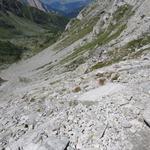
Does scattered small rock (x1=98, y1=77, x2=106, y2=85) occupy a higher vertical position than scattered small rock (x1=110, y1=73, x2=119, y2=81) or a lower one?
higher

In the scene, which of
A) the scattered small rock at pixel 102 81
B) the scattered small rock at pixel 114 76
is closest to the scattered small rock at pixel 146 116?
the scattered small rock at pixel 114 76

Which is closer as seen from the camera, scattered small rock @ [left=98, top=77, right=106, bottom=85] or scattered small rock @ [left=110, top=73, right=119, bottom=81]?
scattered small rock @ [left=110, top=73, right=119, bottom=81]

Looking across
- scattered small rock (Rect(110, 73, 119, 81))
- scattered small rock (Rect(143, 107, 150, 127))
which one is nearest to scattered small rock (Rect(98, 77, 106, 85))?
scattered small rock (Rect(110, 73, 119, 81))

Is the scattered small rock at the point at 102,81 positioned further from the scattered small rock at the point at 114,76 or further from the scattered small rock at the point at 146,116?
the scattered small rock at the point at 146,116

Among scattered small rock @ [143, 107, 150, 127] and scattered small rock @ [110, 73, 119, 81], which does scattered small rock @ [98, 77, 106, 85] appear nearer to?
scattered small rock @ [110, 73, 119, 81]

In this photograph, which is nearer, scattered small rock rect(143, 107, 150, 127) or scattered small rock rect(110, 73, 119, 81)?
scattered small rock rect(143, 107, 150, 127)

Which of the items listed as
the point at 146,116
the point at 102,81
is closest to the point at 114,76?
the point at 102,81

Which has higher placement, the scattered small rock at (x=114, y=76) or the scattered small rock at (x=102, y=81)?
the scattered small rock at (x=102, y=81)

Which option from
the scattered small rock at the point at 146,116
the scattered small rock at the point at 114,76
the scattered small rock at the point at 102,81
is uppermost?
the scattered small rock at the point at 146,116

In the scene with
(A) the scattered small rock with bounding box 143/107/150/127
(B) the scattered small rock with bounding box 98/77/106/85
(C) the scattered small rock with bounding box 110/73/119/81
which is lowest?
(C) the scattered small rock with bounding box 110/73/119/81

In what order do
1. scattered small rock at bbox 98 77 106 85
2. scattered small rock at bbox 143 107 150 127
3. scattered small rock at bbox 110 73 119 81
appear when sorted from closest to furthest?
scattered small rock at bbox 143 107 150 127 < scattered small rock at bbox 110 73 119 81 < scattered small rock at bbox 98 77 106 85

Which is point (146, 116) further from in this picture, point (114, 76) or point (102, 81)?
point (102, 81)

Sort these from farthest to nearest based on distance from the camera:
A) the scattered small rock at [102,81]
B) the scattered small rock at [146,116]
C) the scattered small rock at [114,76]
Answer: the scattered small rock at [102,81]
the scattered small rock at [114,76]
the scattered small rock at [146,116]

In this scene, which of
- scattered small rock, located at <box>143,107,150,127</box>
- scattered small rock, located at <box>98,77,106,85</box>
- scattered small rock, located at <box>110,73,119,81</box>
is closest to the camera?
scattered small rock, located at <box>143,107,150,127</box>
